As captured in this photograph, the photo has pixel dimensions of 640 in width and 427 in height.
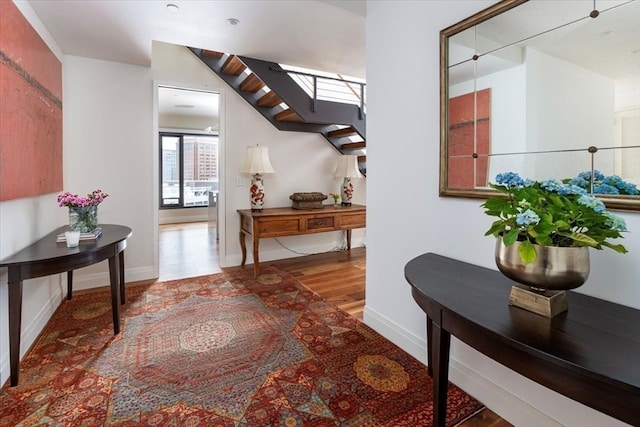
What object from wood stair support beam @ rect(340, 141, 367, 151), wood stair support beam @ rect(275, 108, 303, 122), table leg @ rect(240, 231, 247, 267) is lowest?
table leg @ rect(240, 231, 247, 267)

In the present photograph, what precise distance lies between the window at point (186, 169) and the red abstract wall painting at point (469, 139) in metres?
7.21

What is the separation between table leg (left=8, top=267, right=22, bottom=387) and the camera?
162cm

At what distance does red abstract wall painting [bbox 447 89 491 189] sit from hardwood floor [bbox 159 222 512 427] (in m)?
1.38

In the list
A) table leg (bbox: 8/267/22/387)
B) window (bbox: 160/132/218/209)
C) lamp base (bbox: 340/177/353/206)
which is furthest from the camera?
window (bbox: 160/132/218/209)

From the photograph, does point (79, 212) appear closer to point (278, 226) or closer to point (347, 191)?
point (278, 226)

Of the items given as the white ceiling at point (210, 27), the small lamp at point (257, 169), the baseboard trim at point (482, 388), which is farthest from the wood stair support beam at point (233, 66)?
the baseboard trim at point (482, 388)

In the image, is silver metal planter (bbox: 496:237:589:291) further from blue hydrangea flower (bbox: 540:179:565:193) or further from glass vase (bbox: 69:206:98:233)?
glass vase (bbox: 69:206:98:233)

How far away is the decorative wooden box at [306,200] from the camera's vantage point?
391 cm

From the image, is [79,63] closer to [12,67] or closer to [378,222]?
[12,67]

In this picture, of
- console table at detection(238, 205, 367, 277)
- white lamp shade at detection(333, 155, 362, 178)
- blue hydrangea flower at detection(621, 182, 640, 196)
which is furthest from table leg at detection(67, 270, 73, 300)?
blue hydrangea flower at detection(621, 182, 640, 196)

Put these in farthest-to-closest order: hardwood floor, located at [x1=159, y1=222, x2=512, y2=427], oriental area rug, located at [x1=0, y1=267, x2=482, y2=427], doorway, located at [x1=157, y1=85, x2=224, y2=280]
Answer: doorway, located at [x1=157, y1=85, x2=224, y2=280]
hardwood floor, located at [x1=159, y1=222, x2=512, y2=427]
oriental area rug, located at [x1=0, y1=267, x2=482, y2=427]

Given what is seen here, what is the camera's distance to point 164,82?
132 inches

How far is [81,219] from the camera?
7.10ft

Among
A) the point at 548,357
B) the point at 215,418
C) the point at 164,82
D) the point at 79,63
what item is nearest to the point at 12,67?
the point at 79,63
